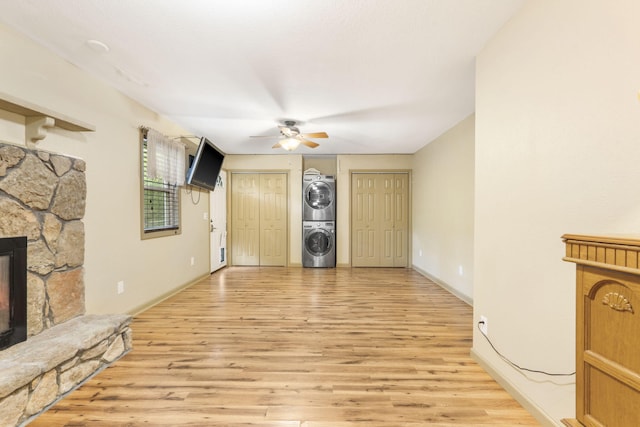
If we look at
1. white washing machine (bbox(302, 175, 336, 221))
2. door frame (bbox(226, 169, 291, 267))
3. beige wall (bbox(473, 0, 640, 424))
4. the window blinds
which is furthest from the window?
beige wall (bbox(473, 0, 640, 424))

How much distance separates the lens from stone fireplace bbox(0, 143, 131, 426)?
160 cm

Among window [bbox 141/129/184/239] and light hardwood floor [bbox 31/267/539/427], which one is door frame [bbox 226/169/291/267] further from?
light hardwood floor [bbox 31/267/539/427]

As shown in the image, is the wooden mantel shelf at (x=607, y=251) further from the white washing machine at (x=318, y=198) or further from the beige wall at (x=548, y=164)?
the white washing machine at (x=318, y=198)

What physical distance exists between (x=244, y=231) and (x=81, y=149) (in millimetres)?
3844

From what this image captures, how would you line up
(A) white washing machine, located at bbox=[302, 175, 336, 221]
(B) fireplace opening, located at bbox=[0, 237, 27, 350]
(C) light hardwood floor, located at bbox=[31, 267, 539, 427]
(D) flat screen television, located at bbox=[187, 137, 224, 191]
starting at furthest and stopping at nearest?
(A) white washing machine, located at bbox=[302, 175, 336, 221]
(D) flat screen television, located at bbox=[187, 137, 224, 191]
(B) fireplace opening, located at bbox=[0, 237, 27, 350]
(C) light hardwood floor, located at bbox=[31, 267, 539, 427]

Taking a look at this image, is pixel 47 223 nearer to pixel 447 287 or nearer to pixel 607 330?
pixel 607 330

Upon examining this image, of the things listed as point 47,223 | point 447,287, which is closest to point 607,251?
point 47,223

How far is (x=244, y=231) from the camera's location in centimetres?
621

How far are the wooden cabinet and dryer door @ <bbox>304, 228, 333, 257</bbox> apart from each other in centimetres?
510

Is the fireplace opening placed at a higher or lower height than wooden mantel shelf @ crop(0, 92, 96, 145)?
lower

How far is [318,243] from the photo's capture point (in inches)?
238

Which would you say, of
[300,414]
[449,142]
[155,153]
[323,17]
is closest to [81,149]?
[155,153]

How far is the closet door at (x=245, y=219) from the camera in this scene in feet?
20.3

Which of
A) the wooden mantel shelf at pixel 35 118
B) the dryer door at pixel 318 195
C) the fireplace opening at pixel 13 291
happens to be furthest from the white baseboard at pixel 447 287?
the wooden mantel shelf at pixel 35 118
